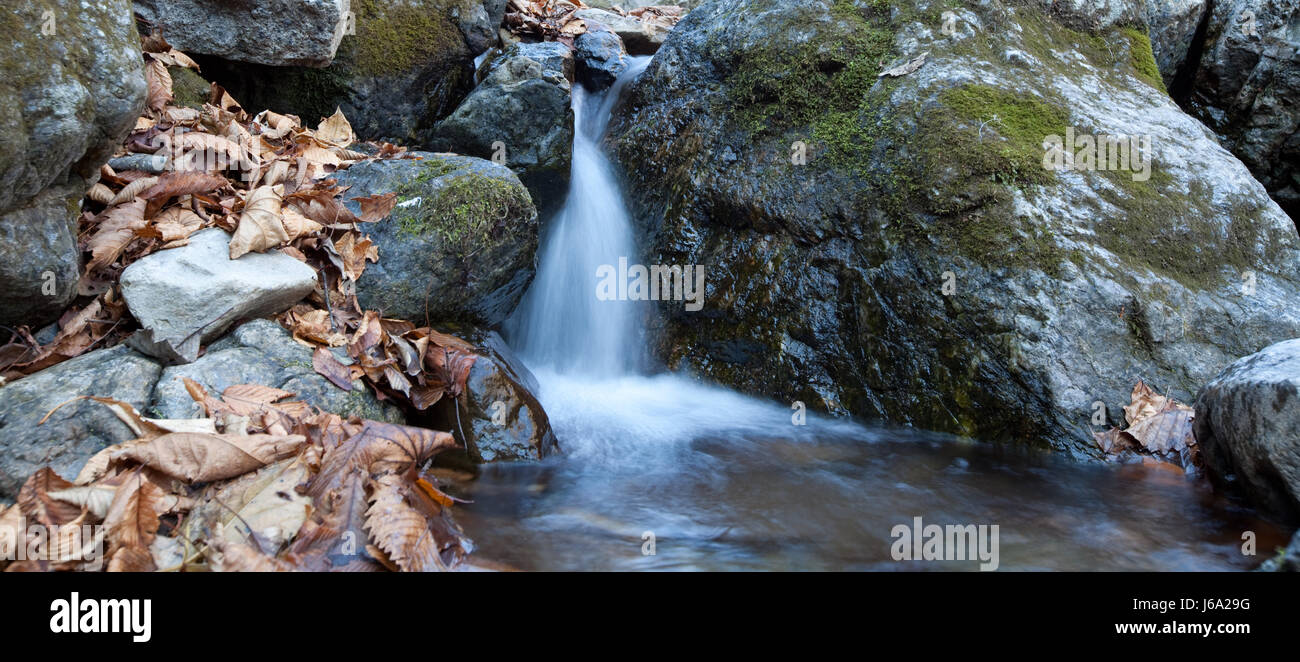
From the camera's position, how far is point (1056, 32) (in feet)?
20.9

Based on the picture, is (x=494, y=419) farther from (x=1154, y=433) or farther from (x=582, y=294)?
(x=1154, y=433)

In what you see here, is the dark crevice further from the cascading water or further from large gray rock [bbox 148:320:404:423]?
large gray rock [bbox 148:320:404:423]

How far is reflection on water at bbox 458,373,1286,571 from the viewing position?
131 inches

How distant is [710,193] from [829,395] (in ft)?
6.55

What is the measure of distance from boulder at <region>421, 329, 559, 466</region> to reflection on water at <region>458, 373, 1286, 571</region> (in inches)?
5.0

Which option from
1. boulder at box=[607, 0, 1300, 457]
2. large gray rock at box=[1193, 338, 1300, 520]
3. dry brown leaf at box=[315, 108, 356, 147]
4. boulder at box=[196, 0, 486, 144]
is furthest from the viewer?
boulder at box=[196, 0, 486, 144]

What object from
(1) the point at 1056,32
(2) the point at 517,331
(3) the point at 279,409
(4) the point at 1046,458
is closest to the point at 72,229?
(3) the point at 279,409

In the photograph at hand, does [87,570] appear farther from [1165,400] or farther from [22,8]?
[1165,400]

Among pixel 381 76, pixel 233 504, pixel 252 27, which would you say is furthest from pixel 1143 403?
pixel 252 27

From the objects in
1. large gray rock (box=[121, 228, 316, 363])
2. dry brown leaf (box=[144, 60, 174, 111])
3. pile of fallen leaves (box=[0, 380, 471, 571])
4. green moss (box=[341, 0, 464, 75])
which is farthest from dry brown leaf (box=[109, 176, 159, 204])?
green moss (box=[341, 0, 464, 75])

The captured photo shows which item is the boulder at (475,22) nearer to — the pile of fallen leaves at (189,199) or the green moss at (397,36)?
the green moss at (397,36)

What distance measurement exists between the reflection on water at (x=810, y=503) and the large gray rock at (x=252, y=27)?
3.53 meters

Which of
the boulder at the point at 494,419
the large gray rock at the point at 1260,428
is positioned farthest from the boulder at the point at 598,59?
the large gray rock at the point at 1260,428

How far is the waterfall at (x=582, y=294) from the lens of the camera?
6548 mm
